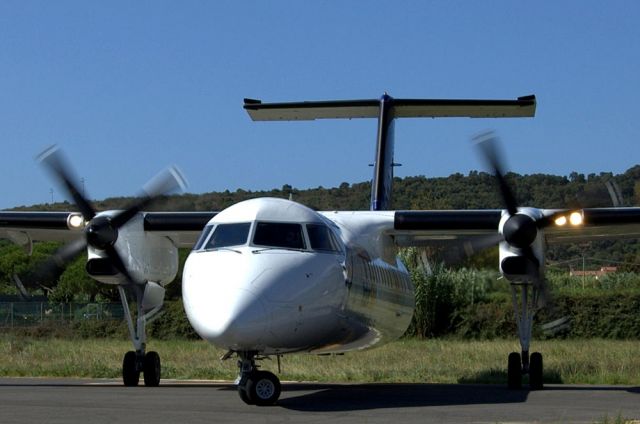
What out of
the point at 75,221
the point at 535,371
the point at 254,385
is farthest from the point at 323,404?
the point at 75,221

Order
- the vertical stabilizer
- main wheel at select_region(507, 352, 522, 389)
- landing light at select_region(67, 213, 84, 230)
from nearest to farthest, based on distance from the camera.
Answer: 1. main wheel at select_region(507, 352, 522, 389)
2. landing light at select_region(67, 213, 84, 230)
3. the vertical stabilizer

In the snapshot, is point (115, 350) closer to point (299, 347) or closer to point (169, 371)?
point (169, 371)

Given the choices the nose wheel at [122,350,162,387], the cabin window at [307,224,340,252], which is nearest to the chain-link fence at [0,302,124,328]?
the nose wheel at [122,350,162,387]

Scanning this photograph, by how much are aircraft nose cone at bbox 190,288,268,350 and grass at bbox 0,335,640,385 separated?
8041 millimetres

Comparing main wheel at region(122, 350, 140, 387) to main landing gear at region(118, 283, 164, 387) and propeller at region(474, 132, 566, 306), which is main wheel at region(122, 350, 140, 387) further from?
propeller at region(474, 132, 566, 306)

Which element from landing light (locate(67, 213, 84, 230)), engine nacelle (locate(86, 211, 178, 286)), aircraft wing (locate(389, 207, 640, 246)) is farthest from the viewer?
landing light (locate(67, 213, 84, 230))

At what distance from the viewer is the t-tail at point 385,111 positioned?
2164cm

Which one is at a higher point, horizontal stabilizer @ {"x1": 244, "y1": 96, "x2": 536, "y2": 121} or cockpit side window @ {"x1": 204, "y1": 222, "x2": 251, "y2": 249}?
horizontal stabilizer @ {"x1": 244, "y1": 96, "x2": 536, "y2": 121}

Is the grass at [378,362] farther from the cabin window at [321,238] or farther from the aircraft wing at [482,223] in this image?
the cabin window at [321,238]

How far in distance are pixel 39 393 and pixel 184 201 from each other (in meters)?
5.07

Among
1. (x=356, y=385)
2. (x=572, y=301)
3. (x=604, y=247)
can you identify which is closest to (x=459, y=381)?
(x=356, y=385)

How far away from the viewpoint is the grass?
2138 cm

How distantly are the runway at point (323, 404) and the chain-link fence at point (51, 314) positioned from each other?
918 inches

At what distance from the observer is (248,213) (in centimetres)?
1418
